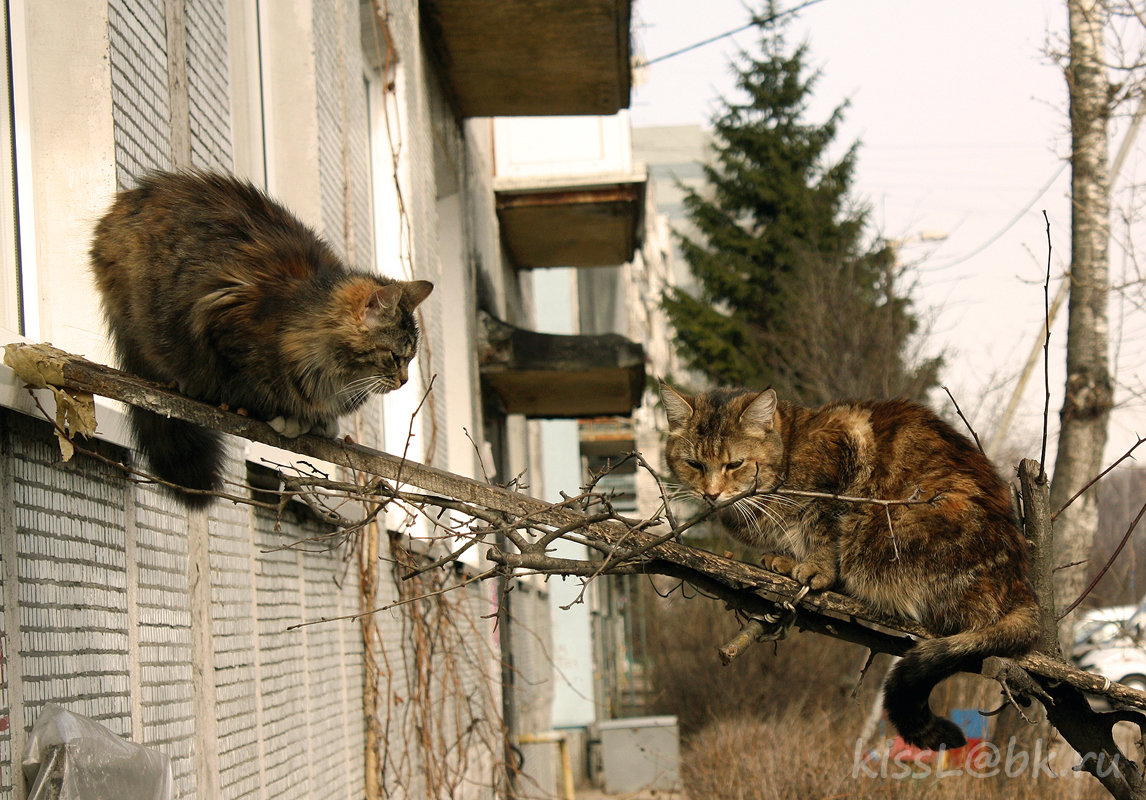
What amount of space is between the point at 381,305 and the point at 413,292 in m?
0.22

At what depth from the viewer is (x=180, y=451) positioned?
2672 mm

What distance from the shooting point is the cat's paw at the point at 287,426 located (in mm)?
2652

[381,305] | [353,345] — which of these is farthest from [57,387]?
[381,305]

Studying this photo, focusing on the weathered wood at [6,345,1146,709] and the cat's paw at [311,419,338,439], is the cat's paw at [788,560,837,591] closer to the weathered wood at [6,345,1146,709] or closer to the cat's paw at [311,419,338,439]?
the weathered wood at [6,345,1146,709]

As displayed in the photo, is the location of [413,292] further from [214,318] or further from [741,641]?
[741,641]

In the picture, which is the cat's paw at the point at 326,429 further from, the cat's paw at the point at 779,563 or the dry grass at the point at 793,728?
the dry grass at the point at 793,728

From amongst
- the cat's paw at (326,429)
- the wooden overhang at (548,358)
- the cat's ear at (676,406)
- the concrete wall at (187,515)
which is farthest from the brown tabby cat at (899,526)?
the wooden overhang at (548,358)

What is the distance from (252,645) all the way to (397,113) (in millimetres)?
4280

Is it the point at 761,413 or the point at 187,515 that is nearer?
the point at 187,515

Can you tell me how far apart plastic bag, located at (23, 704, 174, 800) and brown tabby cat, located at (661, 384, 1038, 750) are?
5.54 ft

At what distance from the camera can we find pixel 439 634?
6387 mm

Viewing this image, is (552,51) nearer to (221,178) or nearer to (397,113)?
(397,113)

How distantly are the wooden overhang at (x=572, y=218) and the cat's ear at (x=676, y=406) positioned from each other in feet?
24.8

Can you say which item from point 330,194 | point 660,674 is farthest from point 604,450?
point 330,194
